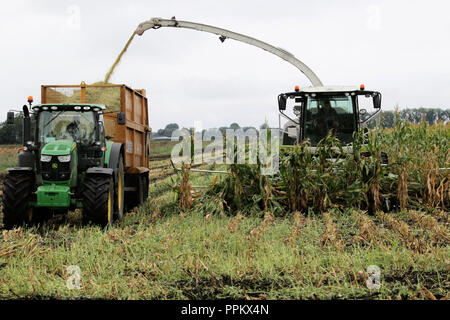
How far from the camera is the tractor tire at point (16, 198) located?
765 centimetres

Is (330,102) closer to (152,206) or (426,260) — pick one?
(152,206)

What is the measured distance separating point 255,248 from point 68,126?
402cm

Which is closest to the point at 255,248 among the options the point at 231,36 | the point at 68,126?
the point at 68,126

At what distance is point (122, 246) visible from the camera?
6.13 m

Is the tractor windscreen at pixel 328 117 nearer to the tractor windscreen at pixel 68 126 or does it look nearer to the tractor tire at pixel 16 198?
the tractor windscreen at pixel 68 126

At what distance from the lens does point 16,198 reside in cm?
764

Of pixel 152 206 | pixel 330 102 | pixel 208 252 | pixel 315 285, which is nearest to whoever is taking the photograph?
pixel 315 285

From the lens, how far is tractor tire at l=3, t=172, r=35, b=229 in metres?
7.65

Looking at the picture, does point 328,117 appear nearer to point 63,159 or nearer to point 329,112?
point 329,112

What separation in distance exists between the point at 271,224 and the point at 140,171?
12.0 ft

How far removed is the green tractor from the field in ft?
1.29

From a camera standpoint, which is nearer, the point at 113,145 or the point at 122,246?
the point at 122,246

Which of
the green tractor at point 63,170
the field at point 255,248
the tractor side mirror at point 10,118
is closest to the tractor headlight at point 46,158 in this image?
the green tractor at point 63,170
